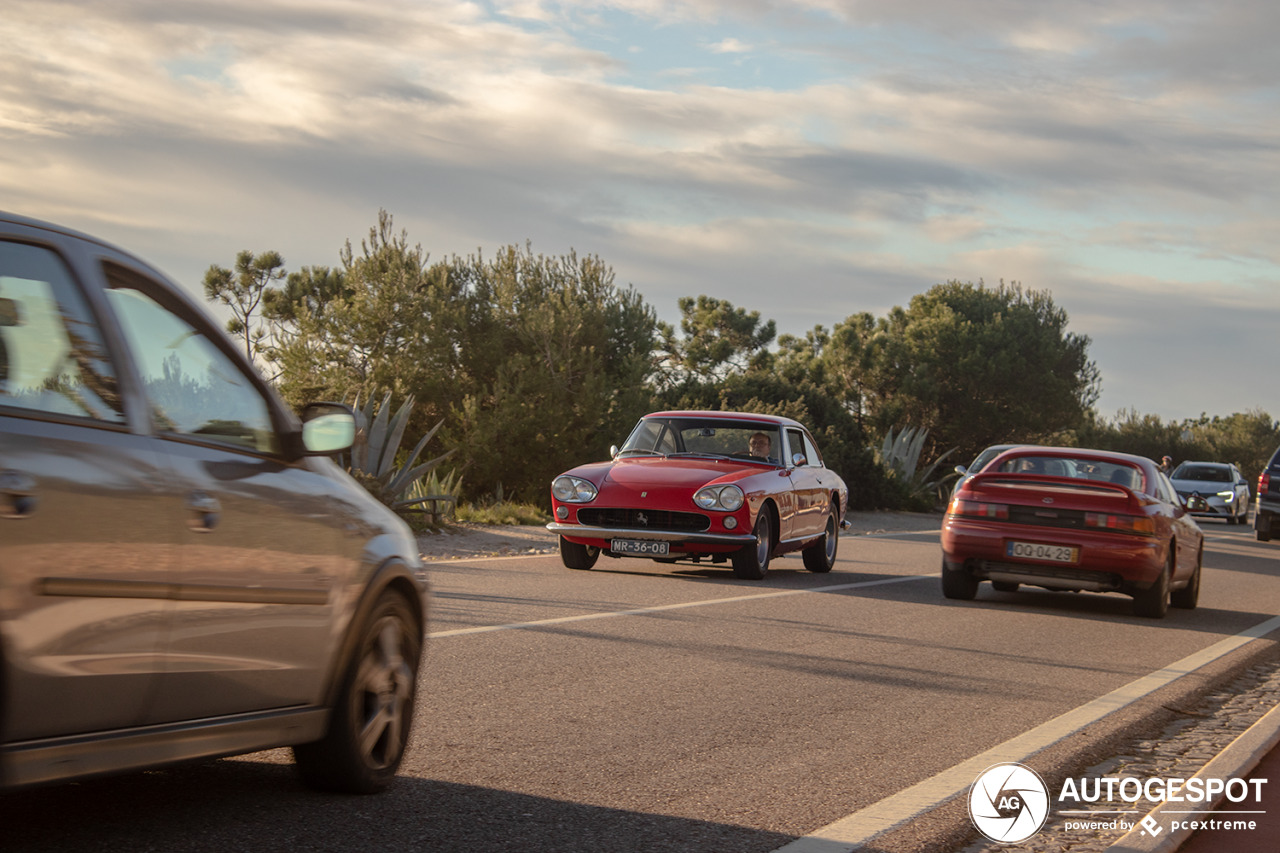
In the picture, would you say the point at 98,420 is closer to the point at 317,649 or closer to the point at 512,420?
the point at 317,649

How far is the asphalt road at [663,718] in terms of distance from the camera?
4.51 metres

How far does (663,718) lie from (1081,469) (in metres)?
7.88

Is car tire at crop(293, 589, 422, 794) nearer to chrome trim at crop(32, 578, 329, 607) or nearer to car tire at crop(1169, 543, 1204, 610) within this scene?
chrome trim at crop(32, 578, 329, 607)

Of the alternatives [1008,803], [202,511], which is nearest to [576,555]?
[1008,803]

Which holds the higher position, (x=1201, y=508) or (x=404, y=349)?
(x=404, y=349)

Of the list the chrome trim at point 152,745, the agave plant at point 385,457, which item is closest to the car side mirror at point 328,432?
the chrome trim at point 152,745

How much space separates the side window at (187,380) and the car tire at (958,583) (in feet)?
30.6

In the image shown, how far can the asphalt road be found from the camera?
4.51 meters

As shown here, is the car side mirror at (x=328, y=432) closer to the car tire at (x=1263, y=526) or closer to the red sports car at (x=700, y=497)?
the red sports car at (x=700, y=497)

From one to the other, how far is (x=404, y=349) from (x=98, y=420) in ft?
100

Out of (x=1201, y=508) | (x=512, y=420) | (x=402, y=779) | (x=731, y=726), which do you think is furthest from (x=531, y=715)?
(x=1201, y=508)

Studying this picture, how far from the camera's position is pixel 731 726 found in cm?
653

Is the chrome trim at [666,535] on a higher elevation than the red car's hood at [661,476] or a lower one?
lower

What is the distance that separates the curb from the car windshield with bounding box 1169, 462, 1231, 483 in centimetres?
3332
